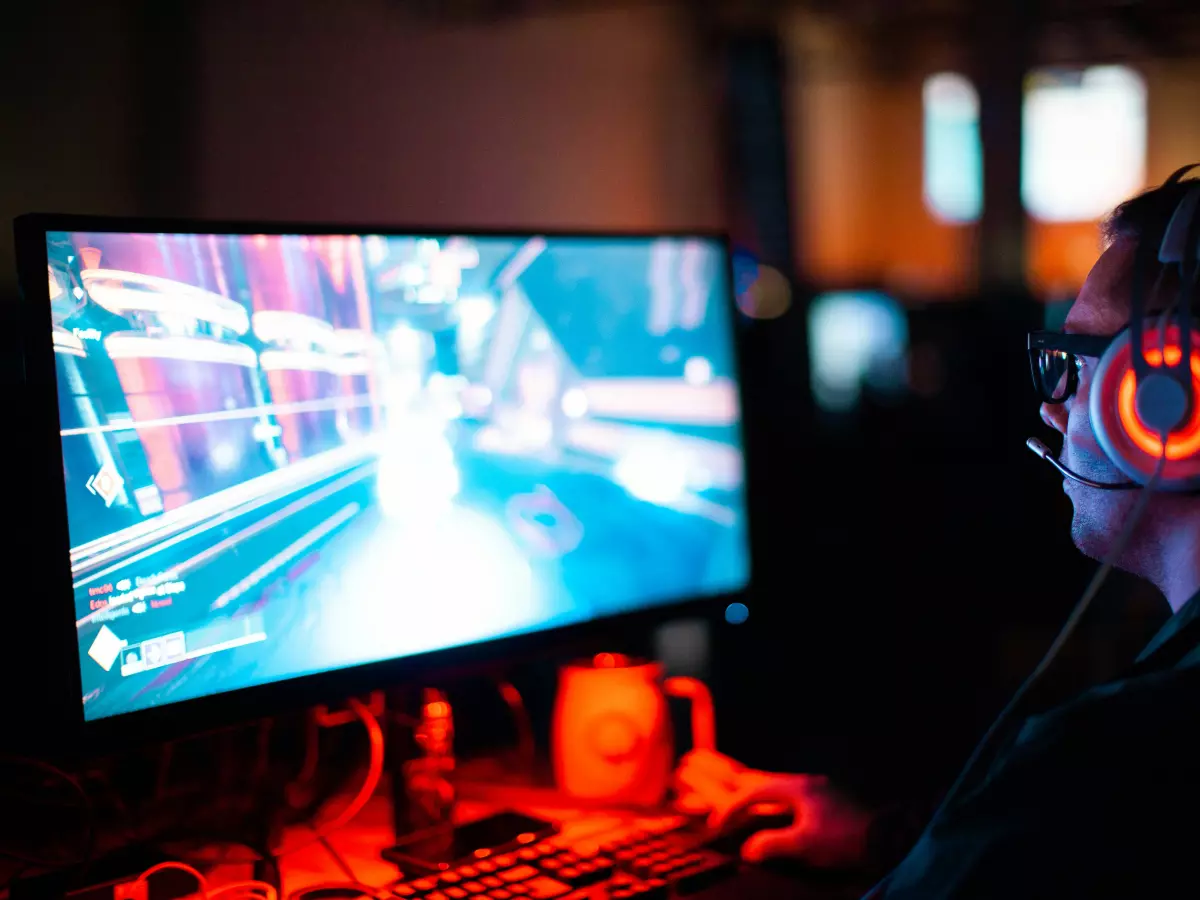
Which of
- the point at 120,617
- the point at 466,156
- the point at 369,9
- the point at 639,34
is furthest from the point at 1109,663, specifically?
the point at 120,617

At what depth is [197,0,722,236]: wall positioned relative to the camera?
1426mm

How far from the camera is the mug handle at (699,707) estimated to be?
140 cm

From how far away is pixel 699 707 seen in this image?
142 cm

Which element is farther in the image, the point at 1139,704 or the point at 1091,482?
the point at 1091,482

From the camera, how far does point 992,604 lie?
7.14ft

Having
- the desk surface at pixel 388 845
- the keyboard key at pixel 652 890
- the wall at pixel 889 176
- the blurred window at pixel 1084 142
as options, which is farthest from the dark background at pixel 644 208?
the blurred window at pixel 1084 142

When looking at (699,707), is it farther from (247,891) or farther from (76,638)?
(76,638)

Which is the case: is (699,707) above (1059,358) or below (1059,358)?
below

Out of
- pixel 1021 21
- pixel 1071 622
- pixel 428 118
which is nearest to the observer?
pixel 1071 622

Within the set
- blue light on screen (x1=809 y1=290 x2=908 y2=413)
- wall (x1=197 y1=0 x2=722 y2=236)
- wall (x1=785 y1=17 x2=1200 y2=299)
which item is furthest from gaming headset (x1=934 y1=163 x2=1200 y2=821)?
wall (x1=785 y1=17 x2=1200 y2=299)

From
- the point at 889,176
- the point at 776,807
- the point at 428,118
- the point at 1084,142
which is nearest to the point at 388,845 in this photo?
the point at 776,807

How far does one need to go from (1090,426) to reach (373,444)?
67cm

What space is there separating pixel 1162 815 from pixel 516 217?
4.35ft

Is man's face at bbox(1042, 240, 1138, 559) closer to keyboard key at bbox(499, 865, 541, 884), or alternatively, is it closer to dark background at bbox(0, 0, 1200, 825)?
dark background at bbox(0, 0, 1200, 825)
